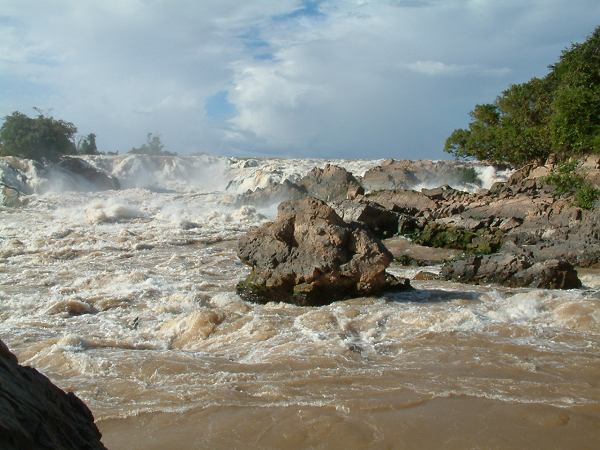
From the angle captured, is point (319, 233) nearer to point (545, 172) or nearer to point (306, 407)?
point (306, 407)

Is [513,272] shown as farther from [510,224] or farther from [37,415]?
[37,415]

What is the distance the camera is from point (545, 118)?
88.5ft

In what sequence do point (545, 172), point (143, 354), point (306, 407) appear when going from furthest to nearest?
point (545, 172)
point (143, 354)
point (306, 407)

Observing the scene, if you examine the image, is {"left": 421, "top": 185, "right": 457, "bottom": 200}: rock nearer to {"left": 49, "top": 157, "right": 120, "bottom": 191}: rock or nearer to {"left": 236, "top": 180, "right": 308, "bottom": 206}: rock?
{"left": 236, "top": 180, "right": 308, "bottom": 206}: rock

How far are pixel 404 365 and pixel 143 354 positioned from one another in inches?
111

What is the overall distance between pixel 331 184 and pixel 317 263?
50.5ft

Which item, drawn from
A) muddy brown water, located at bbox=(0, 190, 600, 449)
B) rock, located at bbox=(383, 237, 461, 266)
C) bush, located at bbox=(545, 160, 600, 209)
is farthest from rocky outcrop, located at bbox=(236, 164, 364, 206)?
muddy brown water, located at bbox=(0, 190, 600, 449)

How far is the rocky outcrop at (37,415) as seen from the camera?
7.43 ft

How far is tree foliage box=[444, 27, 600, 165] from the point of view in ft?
68.3

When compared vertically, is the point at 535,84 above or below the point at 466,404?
above

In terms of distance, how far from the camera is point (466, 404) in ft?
16.9

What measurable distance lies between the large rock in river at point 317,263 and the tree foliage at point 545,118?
13.5 meters

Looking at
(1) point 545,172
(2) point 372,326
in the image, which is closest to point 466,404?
(2) point 372,326

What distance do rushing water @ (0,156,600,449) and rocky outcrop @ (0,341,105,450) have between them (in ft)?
5.57
